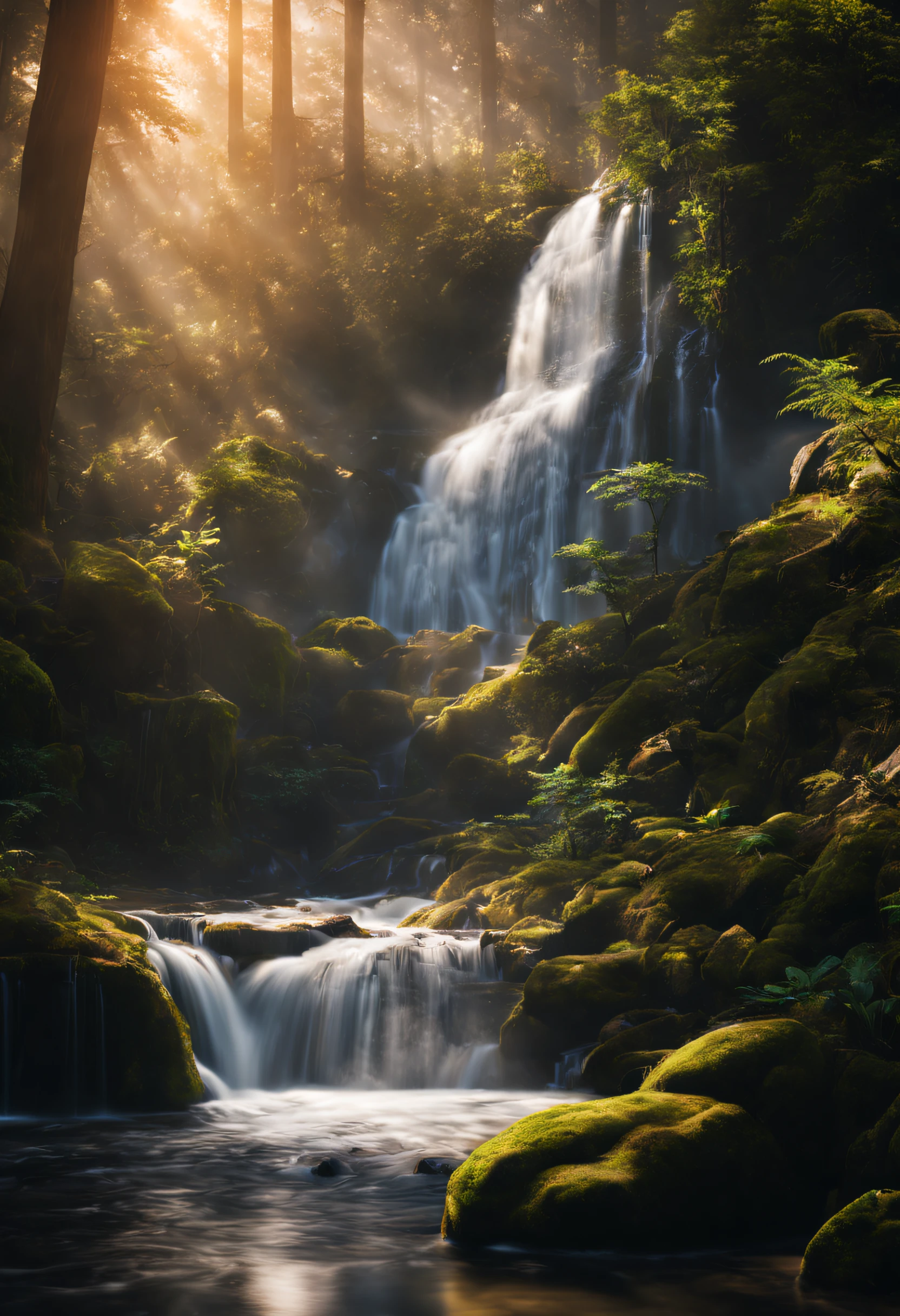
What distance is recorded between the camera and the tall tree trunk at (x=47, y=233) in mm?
16422

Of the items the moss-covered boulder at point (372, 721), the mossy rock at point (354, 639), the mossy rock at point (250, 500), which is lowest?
the moss-covered boulder at point (372, 721)

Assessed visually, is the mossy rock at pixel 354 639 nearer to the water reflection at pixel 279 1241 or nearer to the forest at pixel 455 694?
the forest at pixel 455 694

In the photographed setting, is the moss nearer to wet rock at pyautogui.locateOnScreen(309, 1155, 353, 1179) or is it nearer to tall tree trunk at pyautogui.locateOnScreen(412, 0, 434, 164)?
wet rock at pyautogui.locateOnScreen(309, 1155, 353, 1179)

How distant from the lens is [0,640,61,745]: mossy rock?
45.2 feet

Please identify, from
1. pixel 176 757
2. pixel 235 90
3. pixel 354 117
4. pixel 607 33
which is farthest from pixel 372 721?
pixel 607 33

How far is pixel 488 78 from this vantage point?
38969mm

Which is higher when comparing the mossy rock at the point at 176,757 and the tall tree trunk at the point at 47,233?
the tall tree trunk at the point at 47,233

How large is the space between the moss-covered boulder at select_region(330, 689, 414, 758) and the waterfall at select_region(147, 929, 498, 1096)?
30.7 feet

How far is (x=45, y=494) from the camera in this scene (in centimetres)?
1817

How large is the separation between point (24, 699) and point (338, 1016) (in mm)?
6768

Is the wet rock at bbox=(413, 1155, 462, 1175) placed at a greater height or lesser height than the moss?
lesser

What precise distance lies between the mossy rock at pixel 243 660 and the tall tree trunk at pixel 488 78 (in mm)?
26535

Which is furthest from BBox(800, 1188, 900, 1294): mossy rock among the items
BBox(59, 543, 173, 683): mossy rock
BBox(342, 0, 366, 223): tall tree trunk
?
BBox(342, 0, 366, 223): tall tree trunk

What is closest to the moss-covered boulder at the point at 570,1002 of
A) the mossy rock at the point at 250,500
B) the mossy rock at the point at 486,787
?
the mossy rock at the point at 486,787
